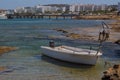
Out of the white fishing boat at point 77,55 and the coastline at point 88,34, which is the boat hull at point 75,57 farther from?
the coastline at point 88,34

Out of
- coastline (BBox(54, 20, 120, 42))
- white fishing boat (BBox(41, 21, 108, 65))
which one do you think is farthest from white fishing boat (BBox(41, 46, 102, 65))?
coastline (BBox(54, 20, 120, 42))

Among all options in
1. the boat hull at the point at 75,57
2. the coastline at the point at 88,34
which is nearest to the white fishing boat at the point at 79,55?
the boat hull at the point at 75,57

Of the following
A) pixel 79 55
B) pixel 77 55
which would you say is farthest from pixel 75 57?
pixel 79 55

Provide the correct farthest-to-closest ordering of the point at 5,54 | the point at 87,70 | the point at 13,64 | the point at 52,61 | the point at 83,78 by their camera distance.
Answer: the point at 5,54
the point at 52,61
the point at 13,64
the point at 87,70
the point at 83,78

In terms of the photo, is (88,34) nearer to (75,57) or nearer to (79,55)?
(75,57)

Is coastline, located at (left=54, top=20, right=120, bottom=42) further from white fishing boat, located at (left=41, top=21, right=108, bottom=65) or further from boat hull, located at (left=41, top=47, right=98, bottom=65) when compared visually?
white fishing boat, located at (left=41, top=21, right=108, bottom=65)

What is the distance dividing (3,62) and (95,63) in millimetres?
7877

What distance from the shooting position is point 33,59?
32375 millimetres

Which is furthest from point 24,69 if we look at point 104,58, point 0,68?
point 104,58

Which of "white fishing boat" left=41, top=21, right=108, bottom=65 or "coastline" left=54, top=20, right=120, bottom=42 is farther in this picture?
"coastline" left=54, top=20, right=120, bottom=42

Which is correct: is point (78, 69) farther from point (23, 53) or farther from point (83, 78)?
point (23, 53)

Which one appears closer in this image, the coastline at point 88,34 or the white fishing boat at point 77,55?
the white fishing boat at point 77,55

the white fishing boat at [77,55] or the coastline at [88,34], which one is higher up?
the white fishing boat at [77,55]

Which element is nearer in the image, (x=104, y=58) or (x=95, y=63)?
(x=95, y=63)
